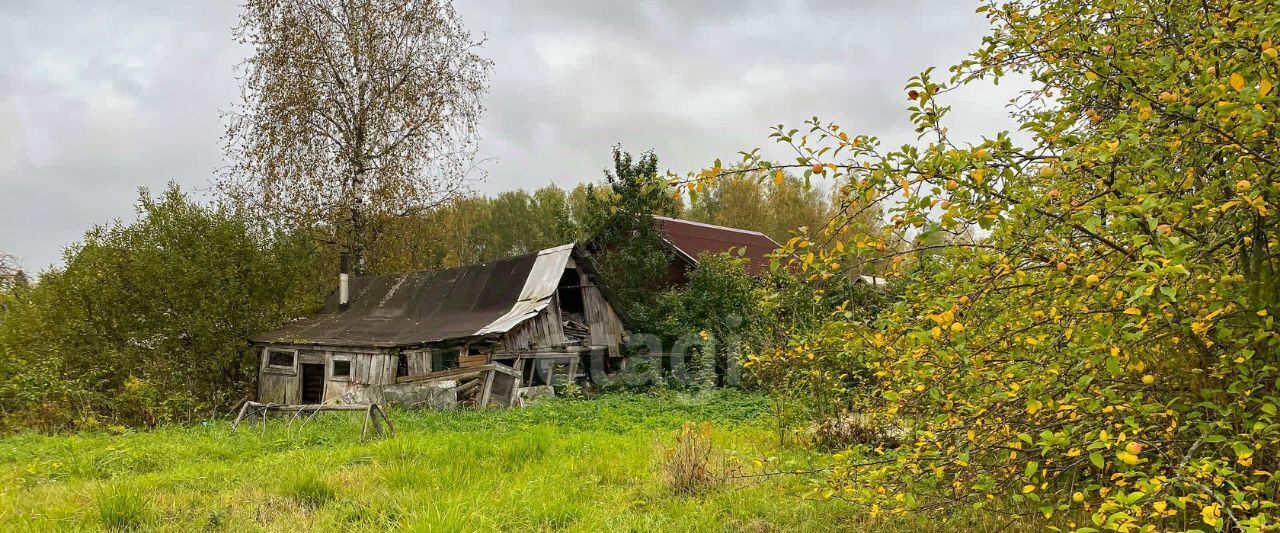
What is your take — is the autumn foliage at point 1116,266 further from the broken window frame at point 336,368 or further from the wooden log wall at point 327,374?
the broken window frame at point 336,368

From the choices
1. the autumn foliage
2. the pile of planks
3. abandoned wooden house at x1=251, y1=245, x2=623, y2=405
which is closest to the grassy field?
the autumn foliage

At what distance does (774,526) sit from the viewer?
5.78 metres

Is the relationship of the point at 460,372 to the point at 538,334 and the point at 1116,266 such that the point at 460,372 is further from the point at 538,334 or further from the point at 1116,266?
the point at 1116,266

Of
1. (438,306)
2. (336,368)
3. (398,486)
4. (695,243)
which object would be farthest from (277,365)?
(398,486)

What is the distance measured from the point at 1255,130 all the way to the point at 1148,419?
131cm

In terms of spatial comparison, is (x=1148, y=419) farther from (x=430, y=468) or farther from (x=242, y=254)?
(x=242, y=254)

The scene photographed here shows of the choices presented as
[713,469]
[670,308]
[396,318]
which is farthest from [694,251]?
[713,469]

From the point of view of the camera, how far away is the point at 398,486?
6926 millimetres

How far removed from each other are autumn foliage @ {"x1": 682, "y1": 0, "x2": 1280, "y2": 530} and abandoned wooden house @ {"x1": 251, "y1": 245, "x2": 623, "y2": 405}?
1389 centimetres

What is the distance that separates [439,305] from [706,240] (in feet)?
33.0

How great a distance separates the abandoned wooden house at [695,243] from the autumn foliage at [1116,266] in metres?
17.1

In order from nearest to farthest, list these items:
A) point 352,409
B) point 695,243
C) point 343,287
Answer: point 352,409, point 343,287, point 695,243

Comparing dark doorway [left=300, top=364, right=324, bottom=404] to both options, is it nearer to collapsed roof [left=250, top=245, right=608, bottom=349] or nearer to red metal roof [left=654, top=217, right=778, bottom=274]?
collapsed roof [left=250, top=245, right=608, bottom=349]

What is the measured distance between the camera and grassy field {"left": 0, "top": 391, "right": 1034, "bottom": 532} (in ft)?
19.5
